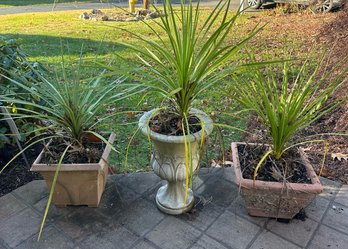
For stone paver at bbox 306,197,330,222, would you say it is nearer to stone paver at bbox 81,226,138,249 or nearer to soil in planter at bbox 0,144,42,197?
stone paver at bbox 81,226,138,249

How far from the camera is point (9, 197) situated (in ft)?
7.38

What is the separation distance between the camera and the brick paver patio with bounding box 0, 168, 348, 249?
1.87 m

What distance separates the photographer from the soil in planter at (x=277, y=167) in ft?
6.27

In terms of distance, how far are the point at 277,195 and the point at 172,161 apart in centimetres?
65

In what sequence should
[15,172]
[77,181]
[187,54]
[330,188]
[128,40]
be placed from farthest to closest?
[128,40] < [15,172] < [330,188] < [77,181] < [187,54]

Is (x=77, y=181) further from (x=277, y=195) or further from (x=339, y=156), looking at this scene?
(x=339, y=156)

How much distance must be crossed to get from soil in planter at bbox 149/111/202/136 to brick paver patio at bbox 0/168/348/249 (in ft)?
1.91

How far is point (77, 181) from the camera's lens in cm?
199

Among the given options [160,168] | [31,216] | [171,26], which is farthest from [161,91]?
[31,216]

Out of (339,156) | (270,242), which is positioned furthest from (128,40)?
(270,242)

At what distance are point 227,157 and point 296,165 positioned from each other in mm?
936

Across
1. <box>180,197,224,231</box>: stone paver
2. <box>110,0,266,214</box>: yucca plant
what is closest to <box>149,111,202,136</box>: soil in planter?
<box>110,0,266,214</box>: yucca plant

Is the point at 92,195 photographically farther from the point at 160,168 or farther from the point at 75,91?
the point at 75,91

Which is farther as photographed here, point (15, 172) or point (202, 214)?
point (15, 172)
